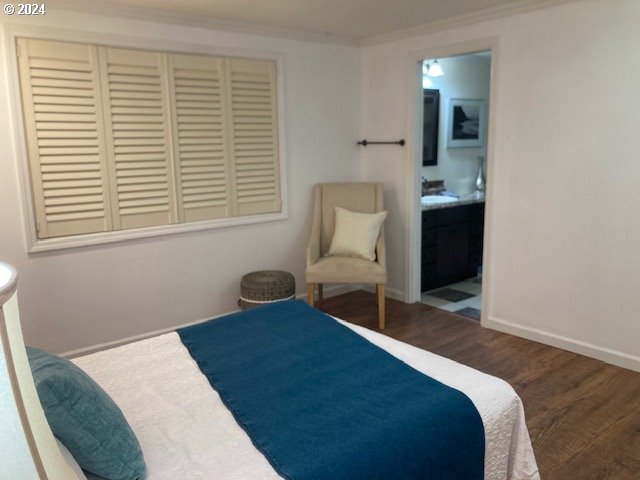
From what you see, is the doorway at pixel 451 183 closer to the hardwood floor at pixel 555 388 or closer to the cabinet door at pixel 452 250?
the cabinet door at pixel 452 250

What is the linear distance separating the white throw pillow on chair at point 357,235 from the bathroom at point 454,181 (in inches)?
26.6

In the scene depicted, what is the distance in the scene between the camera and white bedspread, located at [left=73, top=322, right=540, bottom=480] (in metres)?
1.41

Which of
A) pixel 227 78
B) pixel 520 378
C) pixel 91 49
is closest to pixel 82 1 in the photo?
pixel 91 49

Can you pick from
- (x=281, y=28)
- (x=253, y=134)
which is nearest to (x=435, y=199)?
(x=253, y=134)

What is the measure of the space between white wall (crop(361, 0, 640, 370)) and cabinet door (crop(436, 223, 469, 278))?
96cm

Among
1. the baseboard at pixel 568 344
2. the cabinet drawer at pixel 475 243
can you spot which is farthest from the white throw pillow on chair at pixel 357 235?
the cabinet drawer at pixel 475 243

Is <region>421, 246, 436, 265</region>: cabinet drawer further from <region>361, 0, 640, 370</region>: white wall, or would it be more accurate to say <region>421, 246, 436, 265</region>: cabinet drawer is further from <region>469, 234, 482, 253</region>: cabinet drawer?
<region>361, 0, 640, 370</region>: white wall

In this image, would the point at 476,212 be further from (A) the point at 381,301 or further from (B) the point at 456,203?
(A) the point at 381,301

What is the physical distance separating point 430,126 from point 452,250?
1.31m

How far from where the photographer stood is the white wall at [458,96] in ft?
17.1

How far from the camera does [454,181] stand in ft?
18.3

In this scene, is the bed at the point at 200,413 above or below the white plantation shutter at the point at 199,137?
below

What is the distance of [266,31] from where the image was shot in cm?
385

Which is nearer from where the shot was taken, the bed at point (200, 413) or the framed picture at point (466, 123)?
the bed at point (200, 413)
